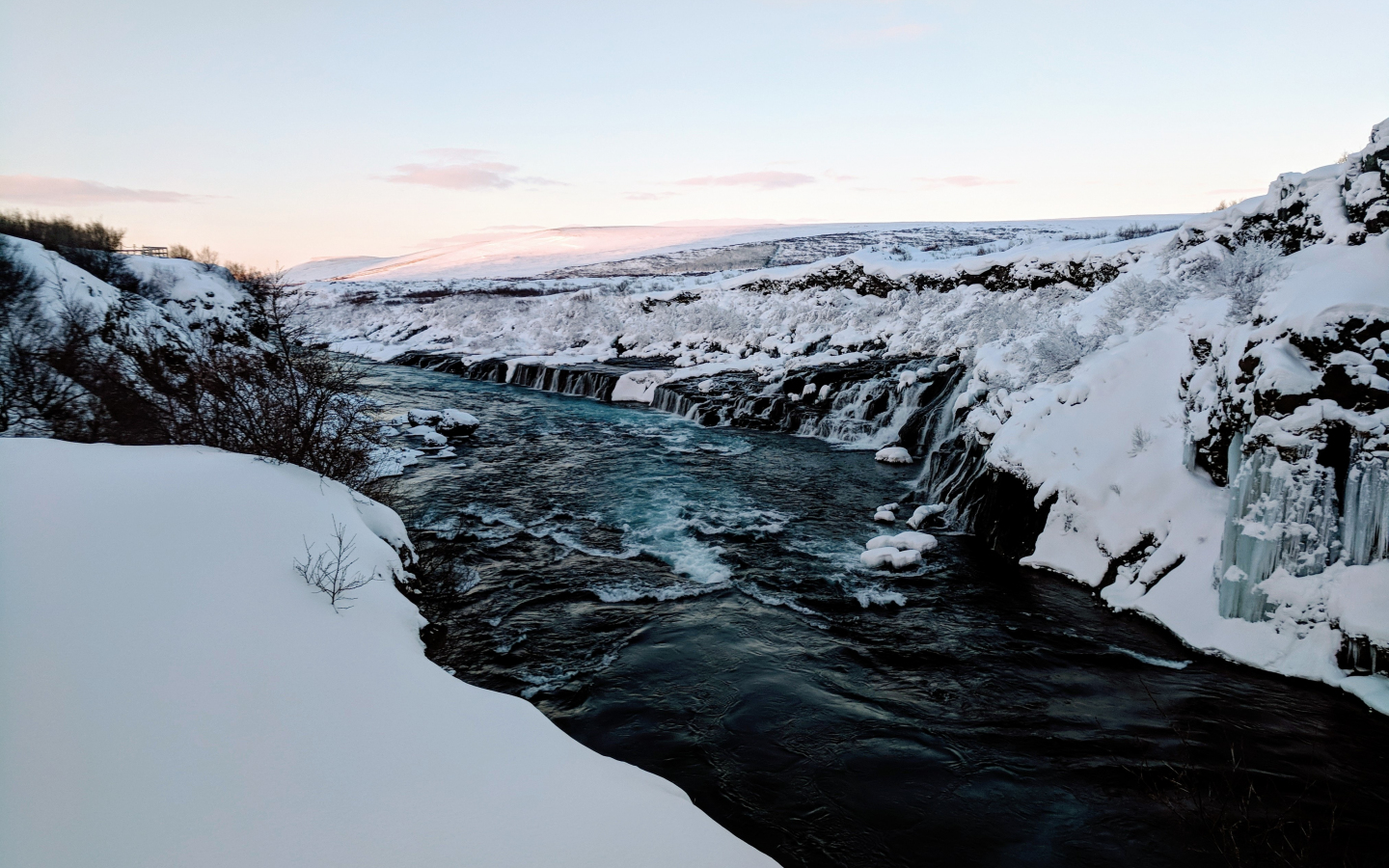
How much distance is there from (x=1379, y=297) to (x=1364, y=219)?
6.88 feet

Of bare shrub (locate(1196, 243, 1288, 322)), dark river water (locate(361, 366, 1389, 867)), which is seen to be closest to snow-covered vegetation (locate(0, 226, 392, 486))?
dark river water (locate(361, 366, 1389, 867))

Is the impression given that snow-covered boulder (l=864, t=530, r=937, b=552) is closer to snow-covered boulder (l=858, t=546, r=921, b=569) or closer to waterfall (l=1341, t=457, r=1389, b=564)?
snow-covered boulder (l=858, t=546, r=921, b=569)

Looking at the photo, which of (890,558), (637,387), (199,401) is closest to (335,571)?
(199,401)

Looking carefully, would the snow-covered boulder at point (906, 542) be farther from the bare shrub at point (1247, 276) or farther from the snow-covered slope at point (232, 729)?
the snow-covered slope at point (232, 729)

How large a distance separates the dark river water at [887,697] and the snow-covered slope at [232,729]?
168 cm

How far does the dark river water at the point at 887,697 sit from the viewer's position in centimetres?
498

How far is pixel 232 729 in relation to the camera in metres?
3.49

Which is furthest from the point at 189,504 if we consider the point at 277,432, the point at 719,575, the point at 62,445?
the point at 719,575

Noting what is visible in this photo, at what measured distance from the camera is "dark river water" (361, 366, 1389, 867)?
4.98 metres

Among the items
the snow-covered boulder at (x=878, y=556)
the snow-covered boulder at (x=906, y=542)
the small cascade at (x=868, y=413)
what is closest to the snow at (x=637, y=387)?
the small cascade at (x=868, y=413)

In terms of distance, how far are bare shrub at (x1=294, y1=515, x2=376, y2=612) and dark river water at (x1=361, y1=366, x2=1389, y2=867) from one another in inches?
57.3

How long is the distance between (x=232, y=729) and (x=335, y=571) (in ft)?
9.45

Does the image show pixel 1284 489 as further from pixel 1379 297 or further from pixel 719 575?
pixel 719 575

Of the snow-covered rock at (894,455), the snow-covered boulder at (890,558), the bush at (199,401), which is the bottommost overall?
the snow-covered boulder at (890,558)
